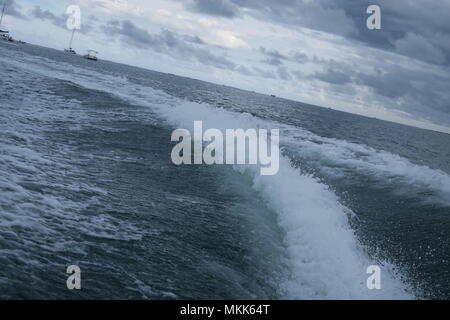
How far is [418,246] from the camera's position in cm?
1471

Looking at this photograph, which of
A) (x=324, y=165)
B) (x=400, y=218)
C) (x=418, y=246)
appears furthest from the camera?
(x=324, y=165)

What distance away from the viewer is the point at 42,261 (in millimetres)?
8352

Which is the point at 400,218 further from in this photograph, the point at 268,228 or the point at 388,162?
the point at 388,162

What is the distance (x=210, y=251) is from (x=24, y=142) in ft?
36.2

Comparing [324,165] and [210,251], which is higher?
[324,165]

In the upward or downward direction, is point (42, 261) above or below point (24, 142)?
below

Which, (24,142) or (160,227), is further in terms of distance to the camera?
A: (24,142)
